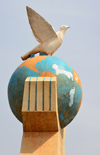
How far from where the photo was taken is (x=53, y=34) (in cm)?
2191

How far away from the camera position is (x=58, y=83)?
1889cm

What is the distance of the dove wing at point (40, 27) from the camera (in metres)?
21.8

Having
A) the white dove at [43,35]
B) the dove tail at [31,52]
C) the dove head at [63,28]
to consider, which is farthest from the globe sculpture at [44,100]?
the dove head at [63,28]

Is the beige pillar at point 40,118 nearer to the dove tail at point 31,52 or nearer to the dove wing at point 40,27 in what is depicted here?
the dove tail at point 31,52

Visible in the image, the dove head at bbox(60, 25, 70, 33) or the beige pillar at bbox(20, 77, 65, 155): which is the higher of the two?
the dove head at bbox(60, 25, 70, 33)

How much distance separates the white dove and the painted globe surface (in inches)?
72.4

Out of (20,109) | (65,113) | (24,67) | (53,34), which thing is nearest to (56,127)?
(65,113)

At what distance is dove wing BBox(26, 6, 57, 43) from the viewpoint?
21.8m

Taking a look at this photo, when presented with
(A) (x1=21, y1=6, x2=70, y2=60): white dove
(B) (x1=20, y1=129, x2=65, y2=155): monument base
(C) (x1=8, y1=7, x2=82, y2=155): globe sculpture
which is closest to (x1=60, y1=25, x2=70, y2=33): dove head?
(A) (x1=21, y1=6, x2=70, y2=60): white dove

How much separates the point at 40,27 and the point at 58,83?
4.55 m

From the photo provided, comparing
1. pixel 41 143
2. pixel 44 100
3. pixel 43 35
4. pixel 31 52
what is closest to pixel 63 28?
pixel 43 35

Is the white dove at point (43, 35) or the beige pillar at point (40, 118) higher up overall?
the white dove at point (43, 35)

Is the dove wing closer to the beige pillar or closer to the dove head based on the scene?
the dove head

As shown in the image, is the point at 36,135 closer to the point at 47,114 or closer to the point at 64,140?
the point at 47,114
